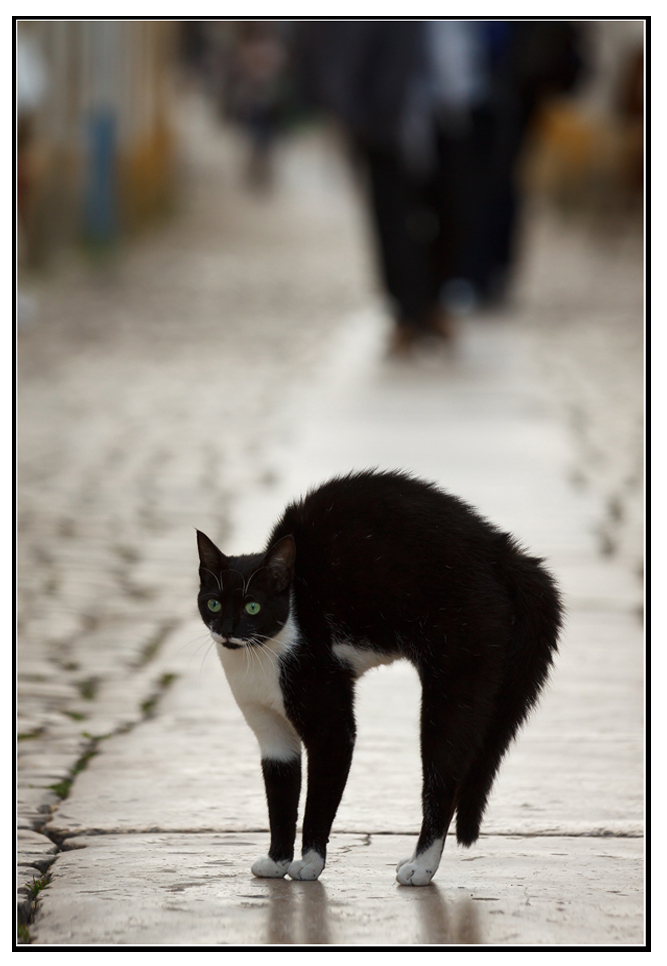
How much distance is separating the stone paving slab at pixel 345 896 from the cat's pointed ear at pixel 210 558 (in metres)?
0.60

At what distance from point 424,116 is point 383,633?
847cm

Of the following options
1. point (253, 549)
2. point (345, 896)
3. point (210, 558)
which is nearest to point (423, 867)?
point (345, 896)

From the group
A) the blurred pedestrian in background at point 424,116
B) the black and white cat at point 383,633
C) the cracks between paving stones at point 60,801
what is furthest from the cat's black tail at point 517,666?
the blurred pedestrian in background at point 424,116

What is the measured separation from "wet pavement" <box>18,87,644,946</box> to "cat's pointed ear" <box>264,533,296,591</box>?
579 millimetres

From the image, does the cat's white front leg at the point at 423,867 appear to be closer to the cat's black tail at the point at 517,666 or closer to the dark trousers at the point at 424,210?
the cat's black tail at the point at 517,666

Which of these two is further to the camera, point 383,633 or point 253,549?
point 253,549

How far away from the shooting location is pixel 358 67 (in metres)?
10.7

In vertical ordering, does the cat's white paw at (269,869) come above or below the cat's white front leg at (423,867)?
below

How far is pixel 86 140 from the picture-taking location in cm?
1966

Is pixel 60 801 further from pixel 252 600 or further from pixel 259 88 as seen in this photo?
pixel 259 88

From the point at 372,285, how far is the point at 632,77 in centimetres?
509

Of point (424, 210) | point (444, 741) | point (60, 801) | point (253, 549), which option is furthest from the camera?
point (424, 210)

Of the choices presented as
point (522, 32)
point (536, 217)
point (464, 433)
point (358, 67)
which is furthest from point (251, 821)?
point (536, 217)

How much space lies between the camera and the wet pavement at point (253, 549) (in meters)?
2.75
